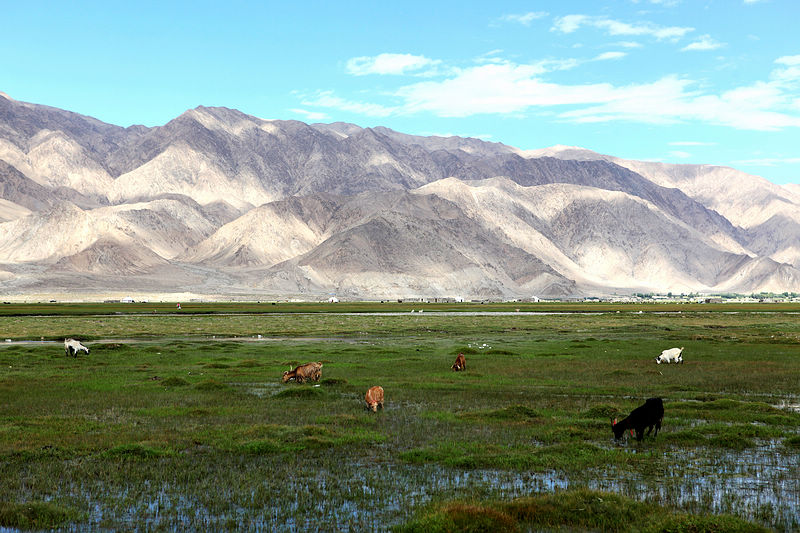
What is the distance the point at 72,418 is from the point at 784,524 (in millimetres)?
19125

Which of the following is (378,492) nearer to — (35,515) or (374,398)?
(35,515)

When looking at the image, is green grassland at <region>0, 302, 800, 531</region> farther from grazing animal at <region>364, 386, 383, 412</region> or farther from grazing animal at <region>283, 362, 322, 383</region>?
grazing animal at <region>283, 362, 322, 383</region>

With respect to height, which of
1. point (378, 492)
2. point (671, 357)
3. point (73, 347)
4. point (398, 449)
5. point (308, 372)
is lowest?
point (73, 347)

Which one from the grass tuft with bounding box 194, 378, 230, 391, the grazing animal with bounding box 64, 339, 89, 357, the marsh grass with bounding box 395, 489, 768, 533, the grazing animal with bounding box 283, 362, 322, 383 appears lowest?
the grazing animal with bounding box 64, 339, 89, 357

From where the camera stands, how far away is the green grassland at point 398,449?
13125mm

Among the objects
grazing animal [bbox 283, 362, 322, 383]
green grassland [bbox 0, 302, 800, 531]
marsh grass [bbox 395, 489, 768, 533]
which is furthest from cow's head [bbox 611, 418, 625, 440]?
grazing animal [bbox 283, 362, 322, 383]

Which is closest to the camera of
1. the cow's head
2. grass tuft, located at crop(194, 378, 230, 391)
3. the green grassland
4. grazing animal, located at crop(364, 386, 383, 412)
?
the green grassland

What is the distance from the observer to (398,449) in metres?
18.2

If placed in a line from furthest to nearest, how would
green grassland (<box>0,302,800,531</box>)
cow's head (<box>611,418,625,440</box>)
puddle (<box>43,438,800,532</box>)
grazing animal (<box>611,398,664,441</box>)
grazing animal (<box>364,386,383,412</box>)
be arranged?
grazing animal (<box>364,386,383,412</box>), cow's head (<box>611,418,625,440</box>), grazing animal (<box>611,398,664,441</box>), green grassland (<box>0,302,800,531</box>), puddle (<box>43,438,800,532</box>)

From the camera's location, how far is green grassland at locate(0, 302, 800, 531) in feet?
43.1

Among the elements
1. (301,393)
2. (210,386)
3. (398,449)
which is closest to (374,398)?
(301,393)

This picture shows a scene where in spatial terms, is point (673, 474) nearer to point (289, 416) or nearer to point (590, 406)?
point (590, 406)

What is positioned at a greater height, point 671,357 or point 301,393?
point 671,357

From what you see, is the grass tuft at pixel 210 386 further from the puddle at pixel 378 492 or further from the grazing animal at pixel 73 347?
the grazing animal at pixel 73 347
